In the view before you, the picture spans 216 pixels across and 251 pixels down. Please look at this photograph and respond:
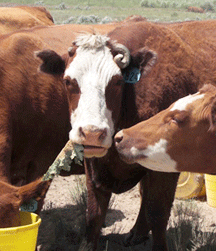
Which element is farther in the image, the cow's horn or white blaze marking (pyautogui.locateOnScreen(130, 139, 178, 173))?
the cow's horn

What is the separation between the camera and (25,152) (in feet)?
17.2

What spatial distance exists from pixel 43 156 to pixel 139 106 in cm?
122

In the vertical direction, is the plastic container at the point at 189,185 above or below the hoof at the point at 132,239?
below

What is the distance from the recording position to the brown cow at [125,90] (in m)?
4.32

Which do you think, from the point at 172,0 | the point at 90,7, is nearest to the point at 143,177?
the point at 90,7

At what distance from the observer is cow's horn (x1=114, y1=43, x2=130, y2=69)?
15.0 ft

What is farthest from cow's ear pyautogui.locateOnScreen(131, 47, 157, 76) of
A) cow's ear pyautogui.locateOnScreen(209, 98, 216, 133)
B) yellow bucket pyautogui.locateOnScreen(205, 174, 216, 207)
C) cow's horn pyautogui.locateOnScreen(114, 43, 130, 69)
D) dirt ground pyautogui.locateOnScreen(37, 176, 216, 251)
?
yellow bucket pyautogui.locateOnScreen(205, 174, 216, 207)

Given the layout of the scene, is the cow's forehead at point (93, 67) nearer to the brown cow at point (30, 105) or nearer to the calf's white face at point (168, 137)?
the brown cow at point (30, 105)

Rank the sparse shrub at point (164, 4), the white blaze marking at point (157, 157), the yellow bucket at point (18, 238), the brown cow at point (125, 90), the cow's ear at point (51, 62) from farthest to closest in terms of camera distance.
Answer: the sparse shrub at point (164, 4) → the cow's ear at point (51, 62) → the brown cow at point (125, 90) → the white blaze marking at point (157, 157) → the yellow bucket at point (18, 238)

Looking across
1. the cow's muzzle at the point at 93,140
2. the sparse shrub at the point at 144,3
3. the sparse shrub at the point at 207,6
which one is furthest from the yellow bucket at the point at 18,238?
the sparse shrub at the point at 144,3

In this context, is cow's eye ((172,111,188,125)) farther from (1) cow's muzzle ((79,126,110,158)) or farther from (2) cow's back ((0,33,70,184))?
(2) cow's back ((0,33,70,184))

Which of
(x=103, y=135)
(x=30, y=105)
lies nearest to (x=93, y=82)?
(x=103, y=135)

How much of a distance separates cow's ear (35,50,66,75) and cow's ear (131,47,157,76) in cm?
67

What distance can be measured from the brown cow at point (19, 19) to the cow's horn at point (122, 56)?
2645mm
